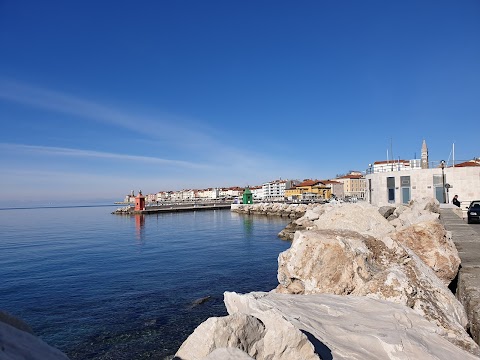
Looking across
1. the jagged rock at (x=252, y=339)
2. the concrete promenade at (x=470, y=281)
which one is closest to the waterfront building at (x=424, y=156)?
the concrete promenade at (x=470, y=281)

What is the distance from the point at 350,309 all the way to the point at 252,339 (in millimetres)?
1881

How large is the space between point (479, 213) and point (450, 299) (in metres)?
13.8

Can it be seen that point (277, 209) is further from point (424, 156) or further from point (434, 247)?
point (434, 247)

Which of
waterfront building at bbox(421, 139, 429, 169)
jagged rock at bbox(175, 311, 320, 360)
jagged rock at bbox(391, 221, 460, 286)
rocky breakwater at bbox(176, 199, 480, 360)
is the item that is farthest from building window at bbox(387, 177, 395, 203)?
jagged rock at bbox(175, 311, 320, 360)

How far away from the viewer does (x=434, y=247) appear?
22.9 feet

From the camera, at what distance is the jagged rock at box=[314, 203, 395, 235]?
9.65 metres

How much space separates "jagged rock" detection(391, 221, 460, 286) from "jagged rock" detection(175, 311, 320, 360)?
16.8 feet

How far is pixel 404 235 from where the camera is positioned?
748 centimetres

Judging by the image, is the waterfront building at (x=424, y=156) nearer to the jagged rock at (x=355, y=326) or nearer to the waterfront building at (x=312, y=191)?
the jagged rock at (x=355, y=326)

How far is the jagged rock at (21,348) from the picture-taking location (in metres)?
1.84

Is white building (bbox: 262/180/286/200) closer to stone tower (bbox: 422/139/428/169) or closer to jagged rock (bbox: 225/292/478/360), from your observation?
stone tower (bbox: 422/139/428/169)

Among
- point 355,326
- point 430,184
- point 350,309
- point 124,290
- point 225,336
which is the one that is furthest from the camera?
point 430,184

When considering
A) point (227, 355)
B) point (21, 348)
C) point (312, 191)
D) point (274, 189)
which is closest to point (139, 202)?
point (312, 191)

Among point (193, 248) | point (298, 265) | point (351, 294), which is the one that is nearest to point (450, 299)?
point (351, 294)
